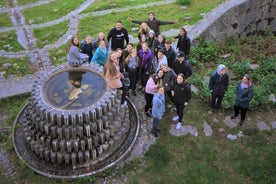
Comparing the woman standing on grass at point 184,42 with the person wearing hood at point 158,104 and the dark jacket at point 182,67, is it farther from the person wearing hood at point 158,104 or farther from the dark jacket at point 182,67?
the person wearing hood at point 158,104

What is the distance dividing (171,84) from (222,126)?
2.11 meters

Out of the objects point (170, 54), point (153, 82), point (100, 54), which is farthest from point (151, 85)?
point (100, 54)

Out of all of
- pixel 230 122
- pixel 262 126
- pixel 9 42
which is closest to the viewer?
pixel 262 126

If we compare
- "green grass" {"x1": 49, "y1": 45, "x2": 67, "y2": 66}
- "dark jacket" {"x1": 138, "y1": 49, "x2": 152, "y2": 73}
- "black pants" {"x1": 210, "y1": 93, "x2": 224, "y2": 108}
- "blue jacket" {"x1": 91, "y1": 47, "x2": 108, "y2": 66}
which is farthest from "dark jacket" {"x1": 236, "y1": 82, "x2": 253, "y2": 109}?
"green grass" {"x1": 49, "y1": 45, "x2": 67, "y2": 66}

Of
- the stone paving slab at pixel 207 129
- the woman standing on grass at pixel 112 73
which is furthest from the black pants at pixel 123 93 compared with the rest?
the stone paving slab at pixel 207 129

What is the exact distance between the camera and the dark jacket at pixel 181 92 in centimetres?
1005

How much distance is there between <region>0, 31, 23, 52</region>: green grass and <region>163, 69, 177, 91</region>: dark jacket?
714 centimetres

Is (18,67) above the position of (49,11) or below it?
below

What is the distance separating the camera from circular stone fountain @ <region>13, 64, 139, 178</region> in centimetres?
911

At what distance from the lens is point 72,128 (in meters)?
9.03

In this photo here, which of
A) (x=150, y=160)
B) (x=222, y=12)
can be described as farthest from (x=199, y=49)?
(x=150, y=160)

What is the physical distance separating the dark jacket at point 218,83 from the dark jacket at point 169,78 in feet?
4.10

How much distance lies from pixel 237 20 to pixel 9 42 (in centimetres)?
1064

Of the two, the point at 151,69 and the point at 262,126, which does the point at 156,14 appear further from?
the point at 262,126
